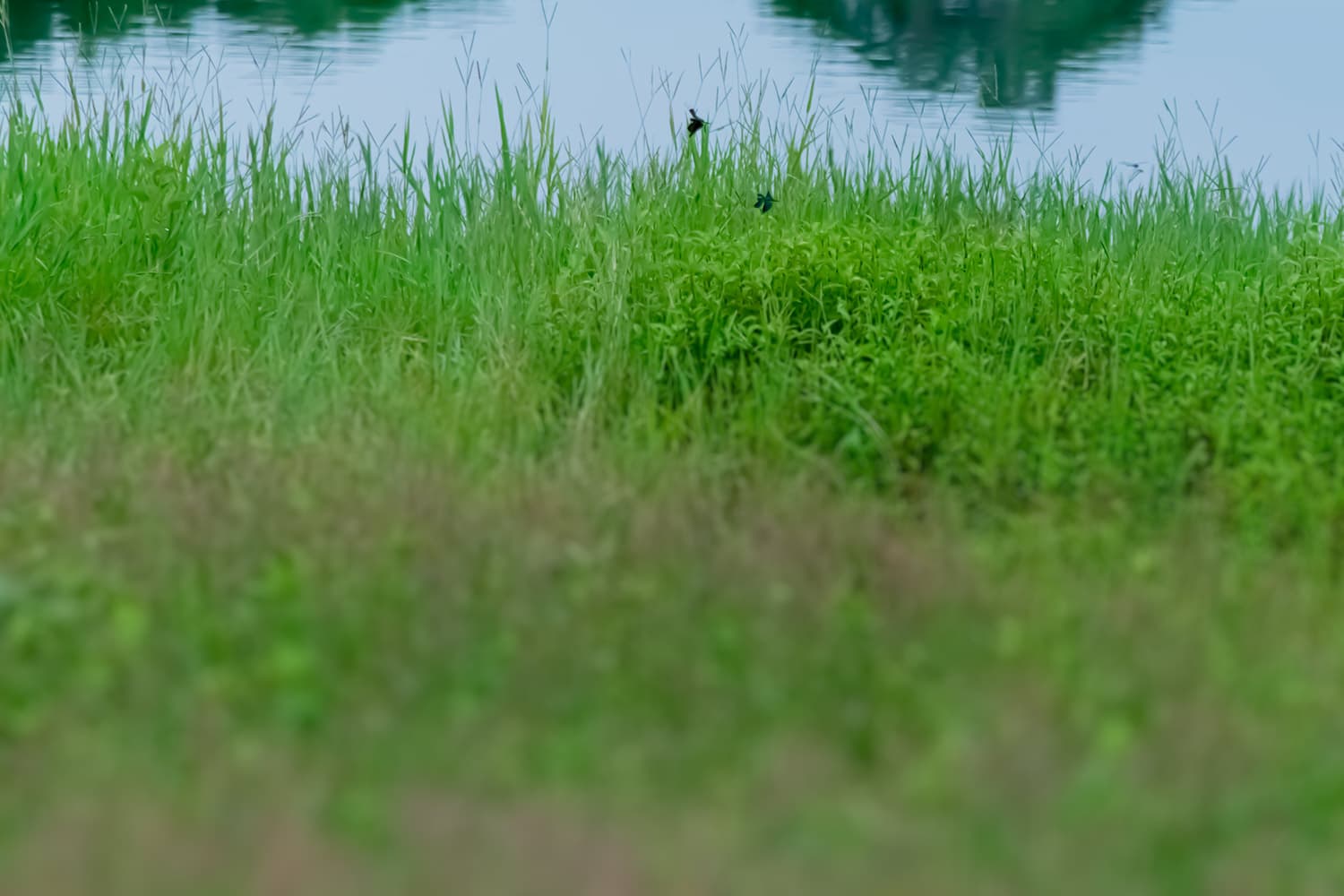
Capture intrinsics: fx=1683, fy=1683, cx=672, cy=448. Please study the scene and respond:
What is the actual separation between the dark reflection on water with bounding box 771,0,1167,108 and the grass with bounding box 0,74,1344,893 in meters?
5.11

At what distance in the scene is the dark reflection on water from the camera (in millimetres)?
12797

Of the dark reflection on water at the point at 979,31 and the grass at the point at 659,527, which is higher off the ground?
the dark reflection on water at the point at 979,31

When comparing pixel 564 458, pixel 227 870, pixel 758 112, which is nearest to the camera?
pixel 227 870

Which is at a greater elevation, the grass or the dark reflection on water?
the dark reflection on water

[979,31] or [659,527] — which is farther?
[979,31]

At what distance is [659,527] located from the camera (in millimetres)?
4195

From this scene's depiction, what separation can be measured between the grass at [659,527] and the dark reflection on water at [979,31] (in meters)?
5.11

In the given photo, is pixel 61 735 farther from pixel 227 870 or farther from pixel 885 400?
pixel 885 400

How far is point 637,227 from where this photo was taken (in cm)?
657

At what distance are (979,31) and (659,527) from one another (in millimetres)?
12015

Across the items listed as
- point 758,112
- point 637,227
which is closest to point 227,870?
point 637,227

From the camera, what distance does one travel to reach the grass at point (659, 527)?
2945mm

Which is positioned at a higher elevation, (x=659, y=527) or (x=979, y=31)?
(x=979, y=31)

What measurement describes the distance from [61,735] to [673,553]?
4.81 ft
